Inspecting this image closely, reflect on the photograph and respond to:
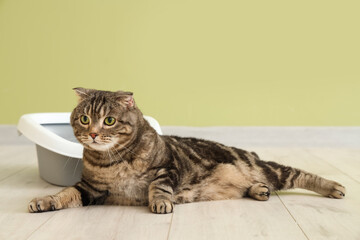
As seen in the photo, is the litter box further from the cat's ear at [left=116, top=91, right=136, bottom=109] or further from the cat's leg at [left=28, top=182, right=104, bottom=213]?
the cat's ear at [left=116, top=91, right=136, bottom=109]

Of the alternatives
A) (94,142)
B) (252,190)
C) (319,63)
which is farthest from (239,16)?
(94,142)

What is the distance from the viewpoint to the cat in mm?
1523

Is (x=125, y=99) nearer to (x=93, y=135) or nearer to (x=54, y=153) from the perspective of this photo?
(x=93, y=135)

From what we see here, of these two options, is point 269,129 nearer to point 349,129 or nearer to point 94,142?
point 349,129

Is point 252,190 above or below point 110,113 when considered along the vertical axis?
below

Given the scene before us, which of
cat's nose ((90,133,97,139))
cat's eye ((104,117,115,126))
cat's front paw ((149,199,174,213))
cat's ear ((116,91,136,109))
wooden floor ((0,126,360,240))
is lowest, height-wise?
wooden floor ((0,126,360,240))

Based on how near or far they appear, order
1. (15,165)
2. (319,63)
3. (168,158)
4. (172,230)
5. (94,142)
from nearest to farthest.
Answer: (172,230), (94,142), (168,158), (15,165), (319,63)

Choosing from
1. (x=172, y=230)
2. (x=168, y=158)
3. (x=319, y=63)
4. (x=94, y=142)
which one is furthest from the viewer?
(x=319, y=63)

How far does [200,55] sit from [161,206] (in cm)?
192

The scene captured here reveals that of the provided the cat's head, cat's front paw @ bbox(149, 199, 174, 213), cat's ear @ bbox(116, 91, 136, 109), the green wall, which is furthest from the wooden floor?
the green wall

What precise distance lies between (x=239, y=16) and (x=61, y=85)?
1.48m

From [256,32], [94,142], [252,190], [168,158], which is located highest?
[256,32]

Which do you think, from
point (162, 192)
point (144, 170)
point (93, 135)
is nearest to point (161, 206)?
point (162, 192)

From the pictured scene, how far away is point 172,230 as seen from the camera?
134 centimetres
